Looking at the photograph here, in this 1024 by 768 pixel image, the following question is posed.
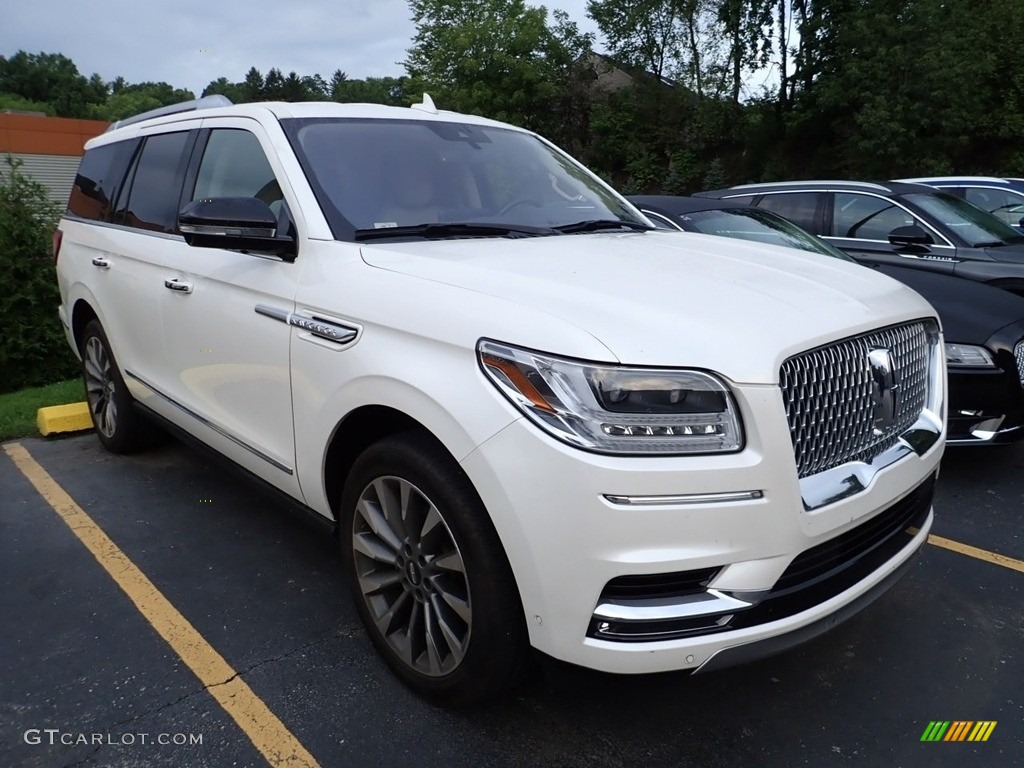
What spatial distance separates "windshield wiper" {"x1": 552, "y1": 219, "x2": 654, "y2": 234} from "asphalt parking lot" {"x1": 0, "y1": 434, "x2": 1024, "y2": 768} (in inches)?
61.0

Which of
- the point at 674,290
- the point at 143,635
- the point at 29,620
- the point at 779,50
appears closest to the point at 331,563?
the point at 143,635

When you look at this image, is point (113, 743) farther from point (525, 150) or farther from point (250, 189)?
point (525, 150)

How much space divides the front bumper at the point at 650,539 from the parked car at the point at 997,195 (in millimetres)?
8700

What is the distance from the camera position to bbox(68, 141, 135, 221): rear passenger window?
15.1ft

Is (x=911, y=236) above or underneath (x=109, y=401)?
above

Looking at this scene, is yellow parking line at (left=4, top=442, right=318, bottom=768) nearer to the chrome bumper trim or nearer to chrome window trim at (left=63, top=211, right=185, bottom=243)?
chrome window trim at (left=63, top=211, right=185, bottom=243)

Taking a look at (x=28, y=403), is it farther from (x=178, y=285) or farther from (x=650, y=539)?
(x=650, y=539)

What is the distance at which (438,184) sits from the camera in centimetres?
323

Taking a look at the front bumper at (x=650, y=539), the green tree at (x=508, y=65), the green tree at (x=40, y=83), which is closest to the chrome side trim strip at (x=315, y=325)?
the front bumper at (x=650, y=539)

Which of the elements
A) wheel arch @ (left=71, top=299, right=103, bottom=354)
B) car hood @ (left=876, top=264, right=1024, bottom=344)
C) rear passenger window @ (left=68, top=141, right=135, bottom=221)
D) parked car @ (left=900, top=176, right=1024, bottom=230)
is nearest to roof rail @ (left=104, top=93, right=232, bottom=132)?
rear passenger window @ (left=68, top=141, right=135, bottom=221)

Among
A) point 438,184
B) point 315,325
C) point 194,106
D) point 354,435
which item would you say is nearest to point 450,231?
point 438,184

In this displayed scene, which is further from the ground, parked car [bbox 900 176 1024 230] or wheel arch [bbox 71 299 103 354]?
parked car [bbox 900 176 1024 230]

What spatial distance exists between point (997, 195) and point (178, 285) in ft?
30.7

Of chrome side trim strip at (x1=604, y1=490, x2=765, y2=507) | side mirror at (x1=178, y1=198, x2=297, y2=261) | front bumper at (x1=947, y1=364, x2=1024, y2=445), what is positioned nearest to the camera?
chrome side trim strip at (x1=604, y1=490, x2=765, y2=507)
